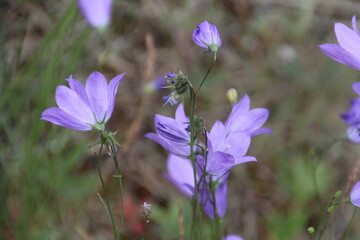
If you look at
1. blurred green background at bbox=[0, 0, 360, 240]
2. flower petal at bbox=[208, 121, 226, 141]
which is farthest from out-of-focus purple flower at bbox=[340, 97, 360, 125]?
blurred green background at bbox=[0, 0, 360, 240]

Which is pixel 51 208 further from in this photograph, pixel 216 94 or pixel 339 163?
pixel 339 163

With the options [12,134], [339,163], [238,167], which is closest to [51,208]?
[12,134]

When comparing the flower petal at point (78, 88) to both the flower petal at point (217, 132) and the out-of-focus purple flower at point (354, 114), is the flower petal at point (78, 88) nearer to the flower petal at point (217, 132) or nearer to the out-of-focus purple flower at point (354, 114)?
the flower petal at point (217, 132)

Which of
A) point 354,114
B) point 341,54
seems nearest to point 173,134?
point 341,54

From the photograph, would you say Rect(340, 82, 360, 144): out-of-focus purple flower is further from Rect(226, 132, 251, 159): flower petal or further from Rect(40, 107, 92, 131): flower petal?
Rect(40, 107, 92, 131): flower petal

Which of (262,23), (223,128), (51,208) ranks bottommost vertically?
(51,208)

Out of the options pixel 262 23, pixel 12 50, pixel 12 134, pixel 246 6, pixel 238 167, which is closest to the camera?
pixel 12 134
